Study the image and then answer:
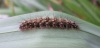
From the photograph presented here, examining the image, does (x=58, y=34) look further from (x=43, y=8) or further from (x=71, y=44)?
(x=43, y=8)

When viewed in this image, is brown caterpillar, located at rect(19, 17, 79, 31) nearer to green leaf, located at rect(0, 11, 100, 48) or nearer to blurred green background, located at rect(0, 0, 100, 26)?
green leaf, located at rect(0, 11, 100, 48)

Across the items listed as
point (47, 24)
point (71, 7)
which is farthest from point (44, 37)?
point (71, 7)

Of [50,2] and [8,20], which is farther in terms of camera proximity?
[50,2]

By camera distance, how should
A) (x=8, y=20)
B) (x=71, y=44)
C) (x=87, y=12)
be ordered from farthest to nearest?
(x=87, y=12), (x=8, y=20), (x=71, y=44)

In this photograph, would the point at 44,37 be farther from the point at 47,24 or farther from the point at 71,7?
the point at 71,7

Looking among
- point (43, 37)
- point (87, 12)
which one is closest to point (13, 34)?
point (43, 37)

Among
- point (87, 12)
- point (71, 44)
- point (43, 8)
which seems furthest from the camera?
point (43, 8)

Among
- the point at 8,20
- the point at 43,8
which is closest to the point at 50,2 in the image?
the point at 43,8

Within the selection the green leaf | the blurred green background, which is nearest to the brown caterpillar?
the green leaf
